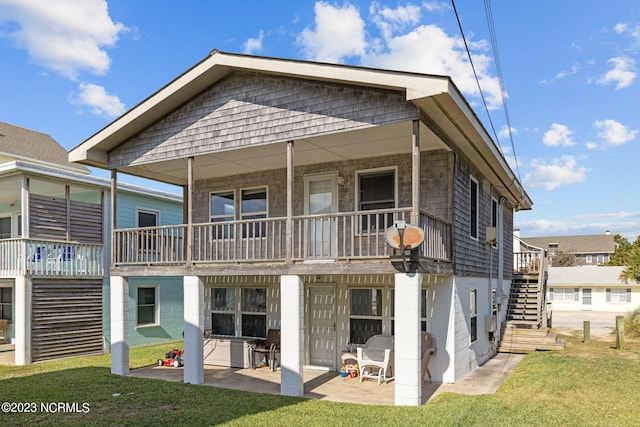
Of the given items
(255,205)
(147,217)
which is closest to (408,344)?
(255,205)

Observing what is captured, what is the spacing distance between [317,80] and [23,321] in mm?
10135

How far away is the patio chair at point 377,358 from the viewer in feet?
31.2

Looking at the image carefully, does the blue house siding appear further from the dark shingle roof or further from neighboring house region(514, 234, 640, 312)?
neighboring house region(514, 234, 640, 312)

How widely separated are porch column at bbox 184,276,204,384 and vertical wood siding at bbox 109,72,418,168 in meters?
2.92

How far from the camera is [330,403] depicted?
805 cm

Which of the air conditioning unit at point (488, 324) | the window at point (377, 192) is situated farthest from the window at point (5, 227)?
the air conditioning unit at point (488, 324)

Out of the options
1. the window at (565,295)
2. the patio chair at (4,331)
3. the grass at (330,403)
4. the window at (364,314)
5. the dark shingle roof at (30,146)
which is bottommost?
Result: the window at (565,295)

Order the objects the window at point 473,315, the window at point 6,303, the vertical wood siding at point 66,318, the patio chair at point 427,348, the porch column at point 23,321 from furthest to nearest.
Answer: the window at point 6,303
the vertical wood siding at point 66,318
the porch column at point 23,321
the window at point 473,315
the patio chair at point 427,348

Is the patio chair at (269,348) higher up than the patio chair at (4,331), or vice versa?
the patio chair at (269,348)

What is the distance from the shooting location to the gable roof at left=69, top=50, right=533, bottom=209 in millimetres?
7820

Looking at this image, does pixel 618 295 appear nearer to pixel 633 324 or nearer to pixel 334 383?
pixel 633 324

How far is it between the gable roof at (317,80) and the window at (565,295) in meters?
25.8

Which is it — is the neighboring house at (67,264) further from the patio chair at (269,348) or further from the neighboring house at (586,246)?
the neighboring house at (586,246)

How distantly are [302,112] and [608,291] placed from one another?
32652 mm
